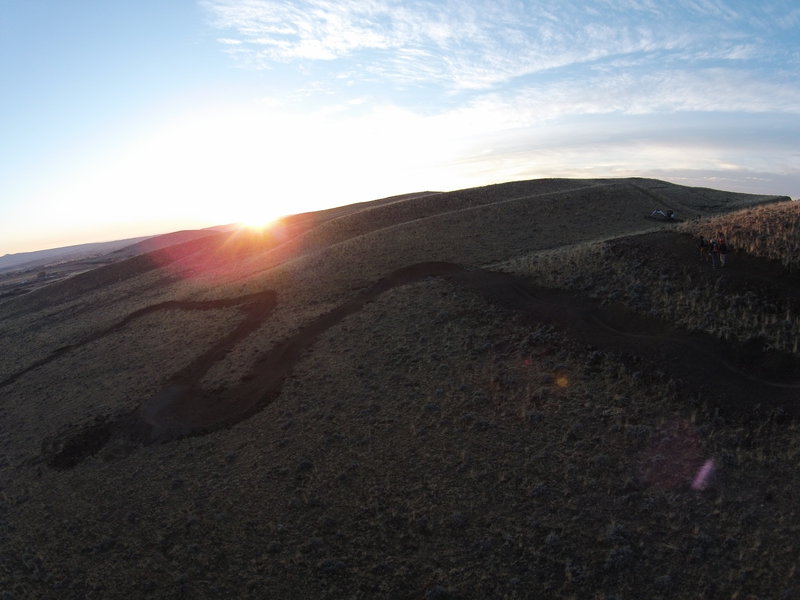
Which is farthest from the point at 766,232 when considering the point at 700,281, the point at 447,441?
the point at 447,441

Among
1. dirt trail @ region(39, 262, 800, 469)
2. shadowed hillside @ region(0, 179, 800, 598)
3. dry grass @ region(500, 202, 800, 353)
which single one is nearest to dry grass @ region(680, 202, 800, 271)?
dry grass @ region(500, 202, 800, 353)

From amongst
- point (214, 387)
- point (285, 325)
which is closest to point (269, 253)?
point (285, 325)

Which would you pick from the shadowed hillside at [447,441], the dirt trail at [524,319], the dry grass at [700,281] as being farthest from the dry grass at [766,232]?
the dirt trail at [524,319]

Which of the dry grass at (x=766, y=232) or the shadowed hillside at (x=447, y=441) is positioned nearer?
the shadowed hillside at (x=447, y=441)

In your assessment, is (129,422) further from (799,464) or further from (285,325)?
(799,464)

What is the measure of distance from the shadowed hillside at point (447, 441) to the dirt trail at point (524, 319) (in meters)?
0.13

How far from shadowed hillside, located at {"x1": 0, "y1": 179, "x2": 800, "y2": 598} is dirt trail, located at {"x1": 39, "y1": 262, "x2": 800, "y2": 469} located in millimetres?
126

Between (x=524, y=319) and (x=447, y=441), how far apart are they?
9.29 meters

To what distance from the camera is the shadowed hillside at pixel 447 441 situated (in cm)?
1266

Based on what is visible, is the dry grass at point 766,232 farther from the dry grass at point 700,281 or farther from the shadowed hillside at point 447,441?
the shadowed hillside at point 447,441

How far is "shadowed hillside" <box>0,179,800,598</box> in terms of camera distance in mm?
12664

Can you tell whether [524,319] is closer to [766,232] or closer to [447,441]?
[447,441]

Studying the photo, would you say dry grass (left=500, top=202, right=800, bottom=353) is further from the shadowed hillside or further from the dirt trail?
the dirt trail

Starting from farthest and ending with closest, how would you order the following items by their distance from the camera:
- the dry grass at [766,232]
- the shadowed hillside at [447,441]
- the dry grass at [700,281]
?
the dry grass at [766,232] → the dry grass at [700,281] → the shadowed hillside at [447,441]
